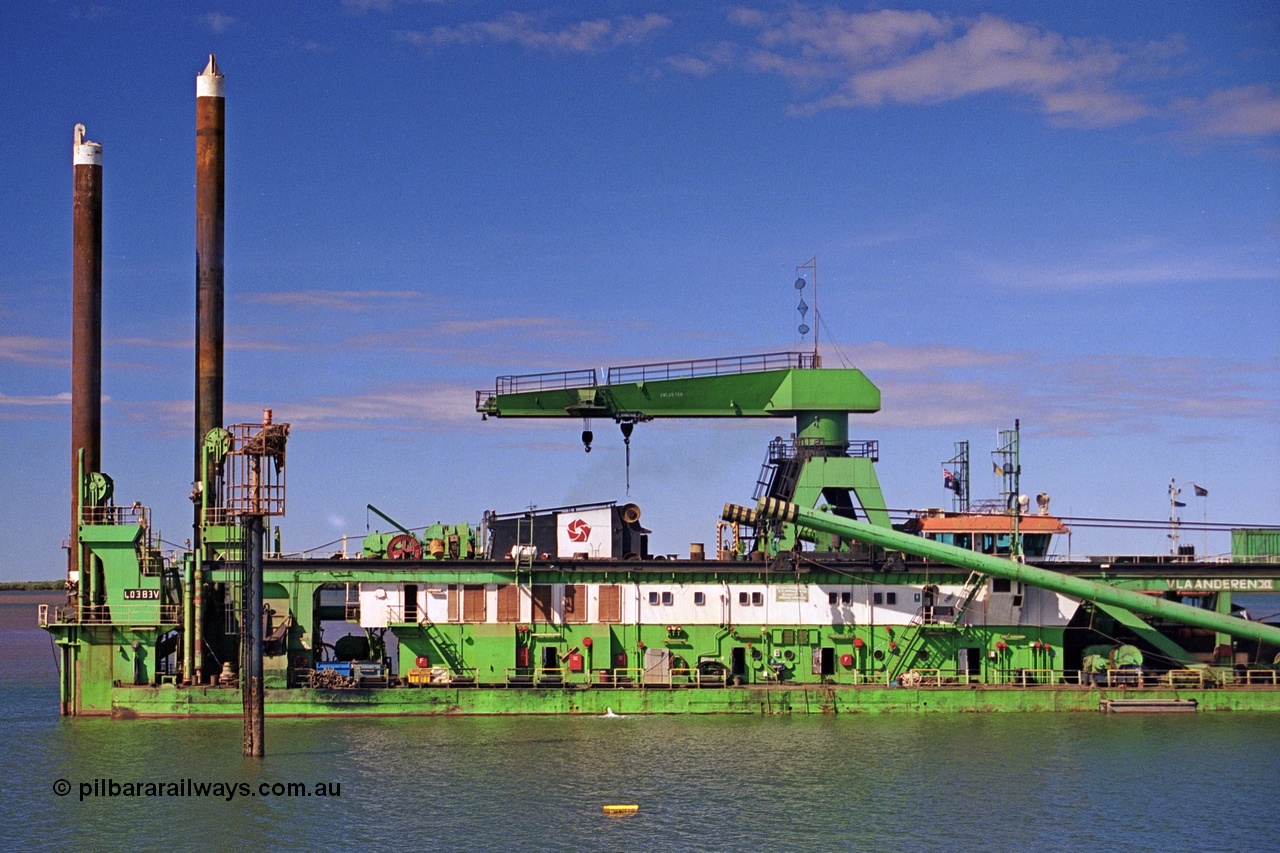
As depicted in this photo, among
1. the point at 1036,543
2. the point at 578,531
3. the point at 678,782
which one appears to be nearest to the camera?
the point at 678,782

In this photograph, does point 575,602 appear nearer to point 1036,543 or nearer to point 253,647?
point 253,647

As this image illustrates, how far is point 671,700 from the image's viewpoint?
59125 millimetres

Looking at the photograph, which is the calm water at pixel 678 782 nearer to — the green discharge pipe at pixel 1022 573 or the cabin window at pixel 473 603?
the green discharge pipe at pixel 1022 573

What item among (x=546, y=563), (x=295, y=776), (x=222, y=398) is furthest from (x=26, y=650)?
(x=295, y=776)

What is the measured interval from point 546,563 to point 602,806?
19349 mm

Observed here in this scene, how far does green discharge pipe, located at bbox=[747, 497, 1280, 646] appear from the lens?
60031 mm

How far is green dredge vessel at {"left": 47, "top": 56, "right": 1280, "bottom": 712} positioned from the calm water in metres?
1.80

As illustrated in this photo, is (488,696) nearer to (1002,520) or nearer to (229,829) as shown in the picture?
(229,829)

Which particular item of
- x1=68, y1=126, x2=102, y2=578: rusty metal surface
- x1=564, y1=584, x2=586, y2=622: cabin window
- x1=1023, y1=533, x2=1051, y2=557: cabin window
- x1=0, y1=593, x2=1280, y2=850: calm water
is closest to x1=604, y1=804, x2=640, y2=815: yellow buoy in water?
x1=0, y1=593, x2=1280, y2=850: calm water

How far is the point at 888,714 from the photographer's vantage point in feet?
194

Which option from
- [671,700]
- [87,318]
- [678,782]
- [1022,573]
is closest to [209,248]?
[87,318]
